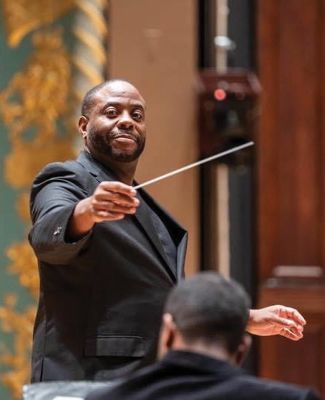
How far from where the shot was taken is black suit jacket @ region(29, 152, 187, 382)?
2.26 m

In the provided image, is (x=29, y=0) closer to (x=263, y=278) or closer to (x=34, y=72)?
(x=34, y=72)

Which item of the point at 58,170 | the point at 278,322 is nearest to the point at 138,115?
the point at 58,170

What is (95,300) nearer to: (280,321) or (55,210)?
(55,210)

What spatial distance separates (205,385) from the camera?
1668 mm

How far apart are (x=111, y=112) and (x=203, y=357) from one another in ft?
2.80

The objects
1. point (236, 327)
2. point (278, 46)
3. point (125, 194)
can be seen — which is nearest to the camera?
point (236, 327)

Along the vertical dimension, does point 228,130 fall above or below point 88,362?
above

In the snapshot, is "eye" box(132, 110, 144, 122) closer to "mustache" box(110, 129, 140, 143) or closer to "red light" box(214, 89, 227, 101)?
"mustache" box(110, 129, 140, 143)

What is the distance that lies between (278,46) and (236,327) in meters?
3.17

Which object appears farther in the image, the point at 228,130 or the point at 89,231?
the point at 228,130

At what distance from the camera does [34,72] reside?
455 centimetres

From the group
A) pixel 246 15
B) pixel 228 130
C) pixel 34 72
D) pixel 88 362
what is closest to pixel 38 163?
pixel 34 72

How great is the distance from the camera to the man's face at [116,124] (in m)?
2.39

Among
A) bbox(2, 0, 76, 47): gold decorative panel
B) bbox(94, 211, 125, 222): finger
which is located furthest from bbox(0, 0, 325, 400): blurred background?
bbox(94, 211, 125, 222): finger
